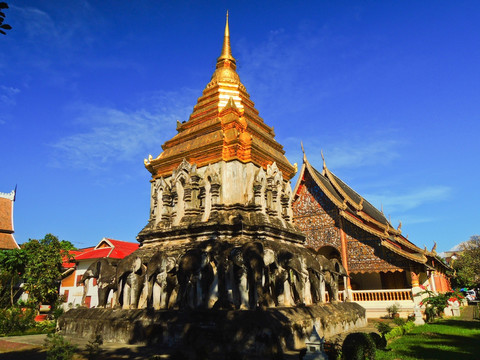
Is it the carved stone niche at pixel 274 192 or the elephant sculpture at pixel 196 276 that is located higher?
the carved stone niche at pixel 274 192

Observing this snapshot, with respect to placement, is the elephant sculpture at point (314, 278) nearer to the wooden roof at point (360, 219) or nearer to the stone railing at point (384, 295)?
the wooden roof at point (360, 219)

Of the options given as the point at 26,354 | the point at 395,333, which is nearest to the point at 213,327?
→ the point at 26,354

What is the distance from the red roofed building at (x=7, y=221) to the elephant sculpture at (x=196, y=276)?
22.7m

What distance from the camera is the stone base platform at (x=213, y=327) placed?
716cm

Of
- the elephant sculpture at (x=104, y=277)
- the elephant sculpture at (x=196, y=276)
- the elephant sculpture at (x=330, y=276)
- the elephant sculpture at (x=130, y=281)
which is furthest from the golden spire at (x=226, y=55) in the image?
the elephant sculpture at (x=196, y=276)

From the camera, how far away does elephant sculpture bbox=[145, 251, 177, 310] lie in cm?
957

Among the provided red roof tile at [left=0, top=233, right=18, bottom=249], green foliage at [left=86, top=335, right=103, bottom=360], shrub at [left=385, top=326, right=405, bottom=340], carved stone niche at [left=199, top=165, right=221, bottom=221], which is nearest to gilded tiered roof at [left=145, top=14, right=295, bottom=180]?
carved stone niche at [left=199, top=165, right=221, bottom=221]

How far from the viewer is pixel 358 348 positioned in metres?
6.42

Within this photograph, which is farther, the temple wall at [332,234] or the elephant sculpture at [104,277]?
the temple wall at [332,234]

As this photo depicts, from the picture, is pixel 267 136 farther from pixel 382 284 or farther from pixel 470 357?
pixel 382 284

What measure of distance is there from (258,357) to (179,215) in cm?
604

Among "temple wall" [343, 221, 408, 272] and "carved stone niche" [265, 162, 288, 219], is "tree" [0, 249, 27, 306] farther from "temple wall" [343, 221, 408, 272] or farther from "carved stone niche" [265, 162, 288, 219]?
"temple wall" [343, 221, 408, 272]

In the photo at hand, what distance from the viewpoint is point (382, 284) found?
19.7 meters

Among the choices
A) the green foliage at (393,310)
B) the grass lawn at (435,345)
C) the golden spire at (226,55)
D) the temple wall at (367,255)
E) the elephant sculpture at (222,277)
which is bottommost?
the grass lawn at (435,345)
